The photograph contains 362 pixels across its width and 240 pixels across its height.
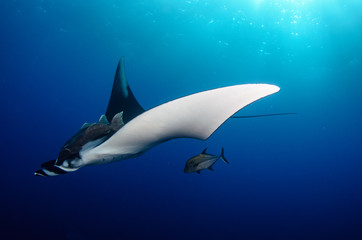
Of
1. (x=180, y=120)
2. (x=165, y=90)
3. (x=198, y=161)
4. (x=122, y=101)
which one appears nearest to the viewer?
(x=180, y=120)

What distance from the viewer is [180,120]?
184cm

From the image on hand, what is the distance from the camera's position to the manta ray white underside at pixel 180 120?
5.13ft

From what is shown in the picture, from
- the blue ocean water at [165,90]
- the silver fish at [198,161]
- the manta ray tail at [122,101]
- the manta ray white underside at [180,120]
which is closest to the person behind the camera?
the manta ray white underside at [180,120]

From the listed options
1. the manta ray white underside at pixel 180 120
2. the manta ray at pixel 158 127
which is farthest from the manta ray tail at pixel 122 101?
the manta ray white underside at pixel 180 120

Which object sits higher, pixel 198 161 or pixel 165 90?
pixel 165 90

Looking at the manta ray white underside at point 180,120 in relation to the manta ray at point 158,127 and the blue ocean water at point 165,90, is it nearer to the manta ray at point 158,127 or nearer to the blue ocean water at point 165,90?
the manta ray at point 158,127

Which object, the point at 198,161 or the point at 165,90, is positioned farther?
the point at 165,90

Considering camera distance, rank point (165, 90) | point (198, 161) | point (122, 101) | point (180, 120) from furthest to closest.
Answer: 1. point (165, 90)
2. point (122, 101)
3. point (198, 161)
4. point (180, 120)

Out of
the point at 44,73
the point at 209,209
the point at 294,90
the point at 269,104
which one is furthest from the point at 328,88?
the point at 44,73

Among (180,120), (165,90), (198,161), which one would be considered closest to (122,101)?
(198,161)

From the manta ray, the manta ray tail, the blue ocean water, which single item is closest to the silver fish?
the manta ray

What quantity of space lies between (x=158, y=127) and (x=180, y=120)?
0.75 ft

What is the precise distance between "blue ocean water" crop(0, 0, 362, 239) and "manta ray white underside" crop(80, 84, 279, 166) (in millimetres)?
10429

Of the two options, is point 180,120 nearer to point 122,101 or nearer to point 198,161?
point 198,161
